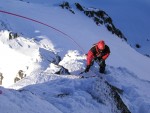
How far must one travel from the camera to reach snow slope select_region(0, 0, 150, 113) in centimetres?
757

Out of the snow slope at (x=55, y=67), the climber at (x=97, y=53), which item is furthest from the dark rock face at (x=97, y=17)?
the climber at (x=97, y=53)

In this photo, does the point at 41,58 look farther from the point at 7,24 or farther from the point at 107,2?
the point at 107,2

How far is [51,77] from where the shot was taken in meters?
9.41

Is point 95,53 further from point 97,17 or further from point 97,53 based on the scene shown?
point 97,17

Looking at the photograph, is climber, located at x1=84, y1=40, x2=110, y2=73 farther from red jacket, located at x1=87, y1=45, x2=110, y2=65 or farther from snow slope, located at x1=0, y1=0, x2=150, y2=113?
snow slope, located at x1=0, y1=0, x2=150, y2=113

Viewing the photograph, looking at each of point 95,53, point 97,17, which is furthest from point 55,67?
point 97,17

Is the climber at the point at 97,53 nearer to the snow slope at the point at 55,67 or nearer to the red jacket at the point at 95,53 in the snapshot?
the red jacket at the point at 95,53

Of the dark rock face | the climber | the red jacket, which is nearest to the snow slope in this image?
the climber

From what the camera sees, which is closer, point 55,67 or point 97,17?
point 55,67

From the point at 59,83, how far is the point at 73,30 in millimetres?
17278

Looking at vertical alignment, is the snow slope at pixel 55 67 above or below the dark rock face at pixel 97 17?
below

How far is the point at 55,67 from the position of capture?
11109mm

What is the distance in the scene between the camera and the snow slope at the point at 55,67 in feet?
24.8

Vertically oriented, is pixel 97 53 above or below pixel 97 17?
below
